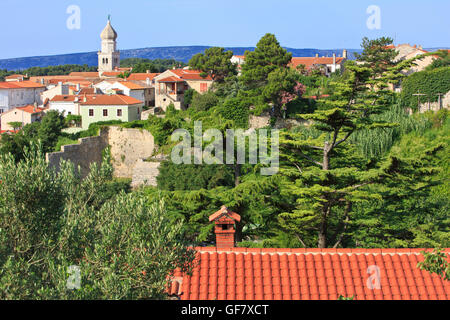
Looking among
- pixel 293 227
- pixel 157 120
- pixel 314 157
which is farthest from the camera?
pixel 157 120

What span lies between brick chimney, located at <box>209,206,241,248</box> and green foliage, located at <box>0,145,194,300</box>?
265cm

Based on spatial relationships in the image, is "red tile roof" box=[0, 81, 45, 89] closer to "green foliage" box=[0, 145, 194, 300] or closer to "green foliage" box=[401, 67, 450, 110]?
"green foliage" box=[401, 67, 450, 110]

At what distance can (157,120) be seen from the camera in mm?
28375

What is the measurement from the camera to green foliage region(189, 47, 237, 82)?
1460 inches

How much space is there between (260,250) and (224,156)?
38.5 ft

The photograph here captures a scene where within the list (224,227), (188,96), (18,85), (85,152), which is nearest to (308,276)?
(224,227)

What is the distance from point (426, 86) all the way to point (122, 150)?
623 inches

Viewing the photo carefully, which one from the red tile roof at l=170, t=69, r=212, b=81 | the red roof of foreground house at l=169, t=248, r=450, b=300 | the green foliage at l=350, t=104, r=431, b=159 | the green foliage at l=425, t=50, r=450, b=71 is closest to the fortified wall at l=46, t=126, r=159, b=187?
the red tile roof at l=170, t=69, r=212, b=81

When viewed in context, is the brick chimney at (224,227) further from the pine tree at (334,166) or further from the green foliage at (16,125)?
the green foliage at (16,125)

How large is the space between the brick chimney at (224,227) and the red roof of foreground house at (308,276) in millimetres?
869

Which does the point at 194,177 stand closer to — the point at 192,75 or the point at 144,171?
the point at 144,171
